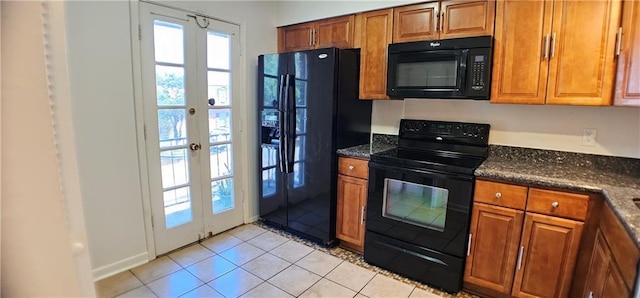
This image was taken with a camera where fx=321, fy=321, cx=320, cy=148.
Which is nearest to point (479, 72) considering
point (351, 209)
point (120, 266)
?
point (351, 209)

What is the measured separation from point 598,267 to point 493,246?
0.55 metres

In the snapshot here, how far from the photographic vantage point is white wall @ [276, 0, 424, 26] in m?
2.60

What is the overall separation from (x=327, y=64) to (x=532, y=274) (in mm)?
2001

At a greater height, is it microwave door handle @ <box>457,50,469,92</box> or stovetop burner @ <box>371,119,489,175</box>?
microwave door handle @ <box>457,50,469,92</box>

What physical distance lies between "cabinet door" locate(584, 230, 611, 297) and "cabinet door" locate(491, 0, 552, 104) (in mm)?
913

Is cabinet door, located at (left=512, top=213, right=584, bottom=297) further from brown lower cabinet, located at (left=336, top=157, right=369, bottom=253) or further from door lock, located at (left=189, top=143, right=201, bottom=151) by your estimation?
door lock, located at (left=189, top=143, right=201, bottom=151)

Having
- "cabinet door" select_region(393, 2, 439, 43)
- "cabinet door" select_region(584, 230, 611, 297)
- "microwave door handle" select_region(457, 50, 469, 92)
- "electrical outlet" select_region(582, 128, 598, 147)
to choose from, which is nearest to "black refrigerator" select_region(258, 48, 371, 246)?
"cabinet door" select_region(393, 2, 439, 43)

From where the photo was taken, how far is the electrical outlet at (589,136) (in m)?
2.17

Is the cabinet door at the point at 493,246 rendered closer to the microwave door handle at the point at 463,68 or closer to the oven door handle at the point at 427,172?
the oven door handle at the point at 427,172

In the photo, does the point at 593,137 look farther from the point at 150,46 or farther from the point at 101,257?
the point at 101,257

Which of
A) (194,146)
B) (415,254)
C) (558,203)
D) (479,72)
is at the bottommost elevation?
(415,254)

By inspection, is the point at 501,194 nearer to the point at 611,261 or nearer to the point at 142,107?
the point at 611,261

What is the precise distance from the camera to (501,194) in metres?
1.97

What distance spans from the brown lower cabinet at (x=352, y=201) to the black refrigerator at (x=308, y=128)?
7 cm
